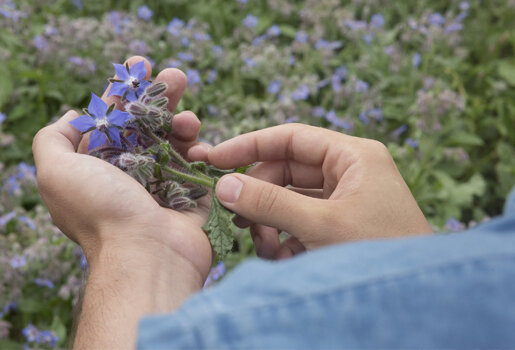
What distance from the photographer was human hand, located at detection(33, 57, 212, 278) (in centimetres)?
149

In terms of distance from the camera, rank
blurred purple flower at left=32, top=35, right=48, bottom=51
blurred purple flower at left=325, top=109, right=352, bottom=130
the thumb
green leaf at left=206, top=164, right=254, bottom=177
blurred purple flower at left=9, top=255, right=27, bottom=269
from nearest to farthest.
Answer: the thumb
green leaf at left=206, top=164, right=254, bottom=177
blurred purple flower at left=9, top=255, right=27, bottom=269
blurred purple flower at left=325, top=109, right=352, bottom=130
blurred purple flower at left=32, top=35, right=48, bottom=51

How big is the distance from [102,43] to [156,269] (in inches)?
90.5

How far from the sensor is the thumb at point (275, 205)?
54.3 inches

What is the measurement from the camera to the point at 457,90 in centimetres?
354

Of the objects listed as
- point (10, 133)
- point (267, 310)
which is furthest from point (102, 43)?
point (267, 310)

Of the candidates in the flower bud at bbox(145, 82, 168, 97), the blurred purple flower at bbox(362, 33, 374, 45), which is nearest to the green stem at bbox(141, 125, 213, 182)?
the flower bud at bbox(145, 82, 168, 97)

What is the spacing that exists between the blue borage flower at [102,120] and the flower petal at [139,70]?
0.16 metres

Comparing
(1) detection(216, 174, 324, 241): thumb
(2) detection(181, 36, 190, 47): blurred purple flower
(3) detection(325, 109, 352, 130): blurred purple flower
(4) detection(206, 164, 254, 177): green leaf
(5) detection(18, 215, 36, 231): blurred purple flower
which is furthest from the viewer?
(2) detection(181, 36, 190, 47): blurred purple flower

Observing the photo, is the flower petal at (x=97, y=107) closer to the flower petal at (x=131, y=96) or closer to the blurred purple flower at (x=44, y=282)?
the flower petal at (x=131, y=96)

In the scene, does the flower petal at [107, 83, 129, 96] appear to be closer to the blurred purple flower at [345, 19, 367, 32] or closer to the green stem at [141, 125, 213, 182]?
the green stem at [141, 125, 213, 182]

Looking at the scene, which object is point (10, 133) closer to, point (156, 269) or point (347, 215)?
point (156, 269)

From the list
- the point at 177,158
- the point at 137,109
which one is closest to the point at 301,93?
the point at 177,158

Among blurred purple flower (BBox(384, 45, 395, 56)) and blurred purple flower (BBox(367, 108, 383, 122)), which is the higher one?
blurred purple flower (BBox(384, 45, 395, 56))

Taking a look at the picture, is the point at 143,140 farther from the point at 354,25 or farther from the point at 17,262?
the point at 354,25
